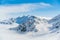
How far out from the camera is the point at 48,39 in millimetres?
132625

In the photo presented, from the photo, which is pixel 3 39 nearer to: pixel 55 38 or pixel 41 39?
pixel 41 39

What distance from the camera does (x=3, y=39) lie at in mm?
155125

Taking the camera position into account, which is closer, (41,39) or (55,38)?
(55,38)

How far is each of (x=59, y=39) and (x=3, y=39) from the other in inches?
2032

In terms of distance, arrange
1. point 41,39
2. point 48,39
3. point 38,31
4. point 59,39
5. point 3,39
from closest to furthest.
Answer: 1. point 59,39
2. point 48,39
3. point 41,39
4. point 3,39
5. point 38,31

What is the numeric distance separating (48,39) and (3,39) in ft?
133

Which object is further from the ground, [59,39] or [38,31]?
[38,31]

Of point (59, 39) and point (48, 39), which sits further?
point (48, 39)

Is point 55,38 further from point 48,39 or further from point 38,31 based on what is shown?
point 38,31

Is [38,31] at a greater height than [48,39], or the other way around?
[38,31]

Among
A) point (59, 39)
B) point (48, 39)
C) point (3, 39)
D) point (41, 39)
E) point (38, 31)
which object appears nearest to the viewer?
point (59, 39)

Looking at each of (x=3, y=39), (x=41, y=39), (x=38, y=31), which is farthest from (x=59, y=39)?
(x=38, y=31)

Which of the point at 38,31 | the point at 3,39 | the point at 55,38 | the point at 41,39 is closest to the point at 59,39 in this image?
the point at 55,38

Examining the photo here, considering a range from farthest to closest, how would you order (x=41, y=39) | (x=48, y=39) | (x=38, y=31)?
(x=38, y=31)
(x=41, y=39)
(x=48, y=39)
